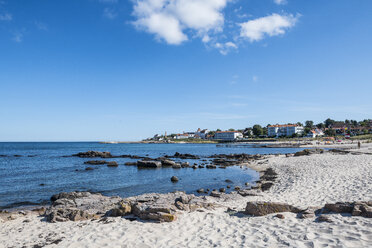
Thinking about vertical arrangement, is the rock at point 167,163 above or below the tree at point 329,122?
below

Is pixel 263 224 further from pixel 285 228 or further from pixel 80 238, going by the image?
pixel 80 238

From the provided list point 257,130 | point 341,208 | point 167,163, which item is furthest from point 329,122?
point 341,208

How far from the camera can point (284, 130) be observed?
560ft

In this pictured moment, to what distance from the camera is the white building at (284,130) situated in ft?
537

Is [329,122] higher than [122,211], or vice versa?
[329,122]

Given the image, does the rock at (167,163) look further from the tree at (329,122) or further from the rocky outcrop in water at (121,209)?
the tree at (329,122)

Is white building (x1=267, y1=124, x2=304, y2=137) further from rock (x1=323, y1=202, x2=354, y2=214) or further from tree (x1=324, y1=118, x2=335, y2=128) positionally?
rock (x1=323, y1=202, x2=354, y2=214)

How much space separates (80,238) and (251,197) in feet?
35.0

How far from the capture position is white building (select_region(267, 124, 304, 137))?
537 feet

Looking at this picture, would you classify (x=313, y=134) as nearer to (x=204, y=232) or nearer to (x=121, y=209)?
(x=121, y=209)

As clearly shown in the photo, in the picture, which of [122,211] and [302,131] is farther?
[302,131]

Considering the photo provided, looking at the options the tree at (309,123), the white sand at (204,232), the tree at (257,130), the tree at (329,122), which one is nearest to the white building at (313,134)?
the tree at (257,130)

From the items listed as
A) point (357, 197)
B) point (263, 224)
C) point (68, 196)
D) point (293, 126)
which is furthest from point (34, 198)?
point (293, 126)

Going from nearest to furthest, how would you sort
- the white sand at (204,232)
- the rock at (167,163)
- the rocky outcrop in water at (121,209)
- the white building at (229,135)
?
the white sand at (204,232)
the rocky outcrop in water at (121,209)
the rock at (167,163)
the white building at (229,135)
